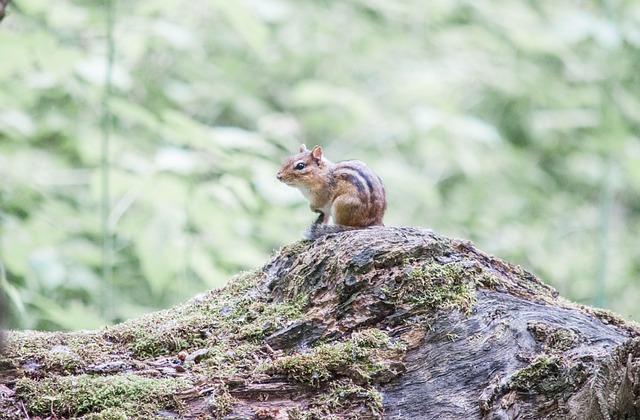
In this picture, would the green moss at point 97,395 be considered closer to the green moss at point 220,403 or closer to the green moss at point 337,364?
the green moss at point 220,403

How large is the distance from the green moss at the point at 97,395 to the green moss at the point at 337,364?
0.28 meters

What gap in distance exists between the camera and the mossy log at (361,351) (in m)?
1.83

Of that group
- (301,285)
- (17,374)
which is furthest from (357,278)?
(17,374)

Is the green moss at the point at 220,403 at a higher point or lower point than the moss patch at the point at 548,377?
lower

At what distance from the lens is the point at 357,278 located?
7.16 feet

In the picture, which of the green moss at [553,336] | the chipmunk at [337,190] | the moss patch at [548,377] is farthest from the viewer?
the chipmunk at [337,190]

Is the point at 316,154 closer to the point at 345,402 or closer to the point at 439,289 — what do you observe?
the point at 439,289

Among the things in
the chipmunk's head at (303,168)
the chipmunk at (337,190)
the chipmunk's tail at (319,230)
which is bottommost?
the chipmunk's tail at (319,230)

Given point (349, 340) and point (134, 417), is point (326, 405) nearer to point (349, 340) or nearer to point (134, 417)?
point (349, 340)

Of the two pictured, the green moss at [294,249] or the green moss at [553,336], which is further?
the green moss at [294,249]

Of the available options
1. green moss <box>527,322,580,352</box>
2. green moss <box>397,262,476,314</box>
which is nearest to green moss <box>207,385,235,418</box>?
green moss <box>397,262,476,314</box>

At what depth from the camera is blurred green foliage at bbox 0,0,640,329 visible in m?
3.84

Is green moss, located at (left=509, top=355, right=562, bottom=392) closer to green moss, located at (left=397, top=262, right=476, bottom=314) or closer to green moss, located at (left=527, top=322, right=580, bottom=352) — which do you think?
green moss, located at (left=527, top=322, right=580, bottom=352)

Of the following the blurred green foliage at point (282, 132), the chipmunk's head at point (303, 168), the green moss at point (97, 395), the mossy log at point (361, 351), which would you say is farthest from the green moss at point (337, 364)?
the chipmunk's head at point (303, 168)
